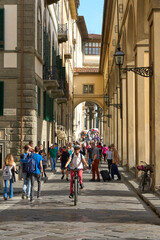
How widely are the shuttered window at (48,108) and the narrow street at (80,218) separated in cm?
1433

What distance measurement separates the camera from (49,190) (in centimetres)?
1703

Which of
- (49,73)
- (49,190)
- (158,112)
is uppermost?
(49,73)

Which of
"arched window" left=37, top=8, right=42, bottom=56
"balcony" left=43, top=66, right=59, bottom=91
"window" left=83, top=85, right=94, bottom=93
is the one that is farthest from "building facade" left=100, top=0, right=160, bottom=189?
"window" left=83, top=85, right=94, bottom=93

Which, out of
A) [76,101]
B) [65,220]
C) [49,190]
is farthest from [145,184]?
[76,101]

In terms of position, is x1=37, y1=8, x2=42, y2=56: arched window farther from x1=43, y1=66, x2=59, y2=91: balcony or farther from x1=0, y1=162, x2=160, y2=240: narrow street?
x1=0, y1=162, x2=160, y2=240: narrow street

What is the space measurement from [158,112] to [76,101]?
55327 mm

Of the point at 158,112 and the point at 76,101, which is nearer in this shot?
the point at 158,112

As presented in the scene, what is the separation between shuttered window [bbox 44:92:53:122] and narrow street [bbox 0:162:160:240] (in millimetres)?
14326

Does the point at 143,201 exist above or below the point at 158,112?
below

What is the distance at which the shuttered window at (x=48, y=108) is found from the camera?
29562 millimetres

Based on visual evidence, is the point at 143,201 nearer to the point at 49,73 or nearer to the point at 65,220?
the point at 65,220

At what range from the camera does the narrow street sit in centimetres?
839

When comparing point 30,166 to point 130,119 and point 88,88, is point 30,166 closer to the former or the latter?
point 130,119

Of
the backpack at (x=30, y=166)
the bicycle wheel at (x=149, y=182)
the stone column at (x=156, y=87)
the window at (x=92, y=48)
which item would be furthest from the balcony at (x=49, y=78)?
the window at (x=92, y=48)
